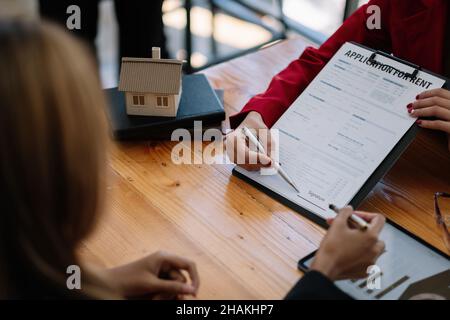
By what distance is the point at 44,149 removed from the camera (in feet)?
2.03

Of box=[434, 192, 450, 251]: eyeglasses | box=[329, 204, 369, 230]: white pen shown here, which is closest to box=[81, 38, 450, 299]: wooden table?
box=[434, 192, 450, 251]: eyeglasses

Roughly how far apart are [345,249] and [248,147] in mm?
369

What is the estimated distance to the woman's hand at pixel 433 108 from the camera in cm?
108

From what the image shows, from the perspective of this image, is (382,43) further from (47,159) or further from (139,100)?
(47,159)

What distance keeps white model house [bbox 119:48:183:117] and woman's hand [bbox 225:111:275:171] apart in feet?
0.54

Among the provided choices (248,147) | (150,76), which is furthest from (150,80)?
(248,147)

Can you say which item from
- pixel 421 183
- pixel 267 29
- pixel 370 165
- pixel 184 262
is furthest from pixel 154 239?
pixel 267 29

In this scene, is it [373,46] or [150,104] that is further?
[373,46]

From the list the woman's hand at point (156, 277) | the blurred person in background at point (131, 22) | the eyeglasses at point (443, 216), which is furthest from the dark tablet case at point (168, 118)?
the blurred person in background at point (131, 22)

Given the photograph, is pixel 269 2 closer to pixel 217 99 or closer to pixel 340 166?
pixel 217 99

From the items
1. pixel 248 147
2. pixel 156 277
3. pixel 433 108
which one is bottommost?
pixel 156 277

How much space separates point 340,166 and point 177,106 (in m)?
0.41

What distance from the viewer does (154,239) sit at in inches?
39.2

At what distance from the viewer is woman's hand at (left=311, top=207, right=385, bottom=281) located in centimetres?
87
